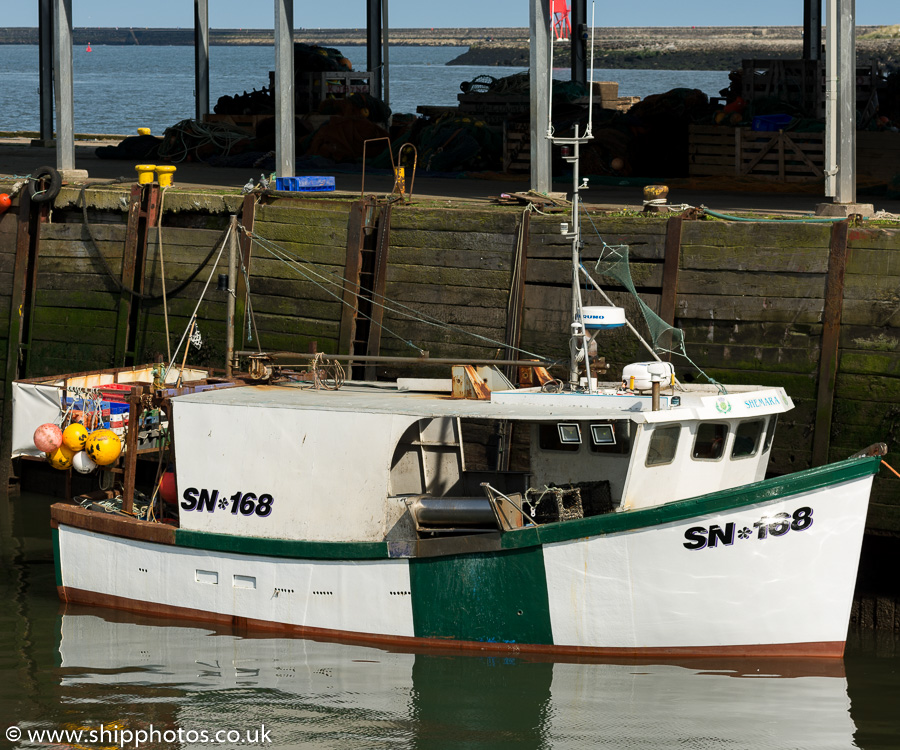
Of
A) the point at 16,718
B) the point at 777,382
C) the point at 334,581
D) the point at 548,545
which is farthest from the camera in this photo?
the point at 777,382

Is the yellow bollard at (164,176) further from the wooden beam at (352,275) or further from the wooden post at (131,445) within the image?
the wooden post at (131,445)

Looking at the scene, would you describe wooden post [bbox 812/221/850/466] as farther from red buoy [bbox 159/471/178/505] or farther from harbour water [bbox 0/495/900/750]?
red buoy [bbox 159/471/178/505]

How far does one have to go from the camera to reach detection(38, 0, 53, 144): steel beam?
2189 cm

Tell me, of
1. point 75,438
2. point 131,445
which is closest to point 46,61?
point 75,438

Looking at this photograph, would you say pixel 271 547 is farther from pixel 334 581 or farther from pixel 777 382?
pixel 777 382

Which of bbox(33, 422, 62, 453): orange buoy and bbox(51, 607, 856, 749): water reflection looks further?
bbox(33, 422, 62, 453): orange buoy

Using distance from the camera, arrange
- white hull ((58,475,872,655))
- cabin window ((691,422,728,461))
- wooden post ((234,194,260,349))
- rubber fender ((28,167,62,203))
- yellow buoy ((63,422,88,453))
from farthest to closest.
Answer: rubber fender ((28,167,62,203)) < wooden post ((234,194,260,349)) < yellow buoy ((63,422,88,453)) < cabin window ((691,422,728,461)) < white hull ((58,475,872,655))

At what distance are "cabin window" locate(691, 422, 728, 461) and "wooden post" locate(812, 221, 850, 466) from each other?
1.19 metres

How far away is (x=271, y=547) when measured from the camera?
31.8 ft

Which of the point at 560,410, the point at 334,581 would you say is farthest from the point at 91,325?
the point at 560,410

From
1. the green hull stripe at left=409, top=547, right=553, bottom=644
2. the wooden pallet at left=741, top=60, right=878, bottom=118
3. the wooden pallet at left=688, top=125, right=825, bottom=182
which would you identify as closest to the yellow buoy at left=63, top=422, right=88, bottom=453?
the green hull stripe at left=409, top=547, right=553, bottom=644

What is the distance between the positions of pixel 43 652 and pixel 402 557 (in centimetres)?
286

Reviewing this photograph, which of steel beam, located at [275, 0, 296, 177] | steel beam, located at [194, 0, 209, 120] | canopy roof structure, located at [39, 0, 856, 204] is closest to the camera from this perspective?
canopy roof structure, located at [39, 0, 856, 204]

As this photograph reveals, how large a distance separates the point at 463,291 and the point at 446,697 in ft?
14.2
